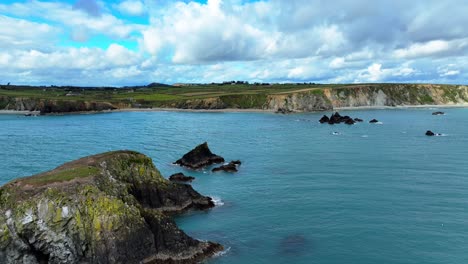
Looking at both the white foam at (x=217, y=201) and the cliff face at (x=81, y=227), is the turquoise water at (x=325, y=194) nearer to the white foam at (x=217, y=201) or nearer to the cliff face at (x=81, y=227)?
the white foam at (x=217, y=201)

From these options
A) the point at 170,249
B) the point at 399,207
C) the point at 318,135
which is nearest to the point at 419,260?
the point at 399,207

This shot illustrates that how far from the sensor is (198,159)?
69.7 metres

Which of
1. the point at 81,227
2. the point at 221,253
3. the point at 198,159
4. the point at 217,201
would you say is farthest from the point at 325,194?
the point at 81,227

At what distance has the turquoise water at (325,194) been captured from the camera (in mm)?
32287

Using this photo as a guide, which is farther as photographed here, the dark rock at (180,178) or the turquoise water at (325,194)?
the dark rock at (180,178)

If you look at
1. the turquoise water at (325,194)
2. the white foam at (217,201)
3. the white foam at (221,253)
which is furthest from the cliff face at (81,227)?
the white foam at (217,201)

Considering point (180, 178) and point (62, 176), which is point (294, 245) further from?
point (180, 178)

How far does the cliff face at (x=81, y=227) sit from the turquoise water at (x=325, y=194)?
13.2ft

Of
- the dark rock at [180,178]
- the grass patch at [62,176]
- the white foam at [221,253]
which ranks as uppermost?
the grass patch at [62,176]

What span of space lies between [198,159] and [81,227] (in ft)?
139

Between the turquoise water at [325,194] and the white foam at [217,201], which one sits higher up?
the turquoise water at [325,194]

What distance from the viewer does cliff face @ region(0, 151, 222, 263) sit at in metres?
27.2

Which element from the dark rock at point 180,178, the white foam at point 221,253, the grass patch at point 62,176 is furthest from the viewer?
the dark rock at point 180,178

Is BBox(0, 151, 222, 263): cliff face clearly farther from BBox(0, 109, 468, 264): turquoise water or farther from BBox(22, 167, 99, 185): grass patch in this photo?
BBox(0, 109, 468, 264): turquoise water
